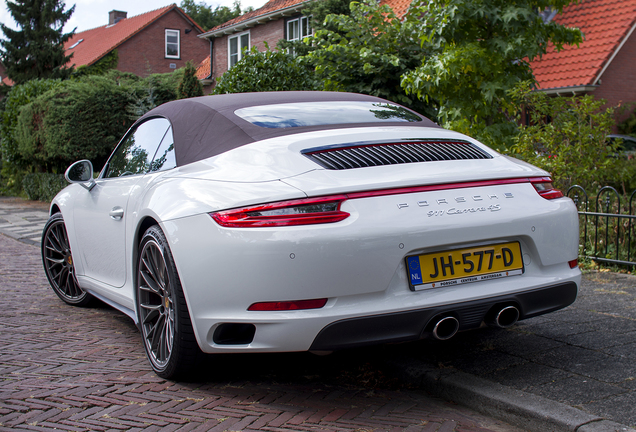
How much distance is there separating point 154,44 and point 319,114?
39.0 m

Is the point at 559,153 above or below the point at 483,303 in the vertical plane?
above

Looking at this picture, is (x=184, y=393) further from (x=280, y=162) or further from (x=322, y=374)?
(x=280, y=162)

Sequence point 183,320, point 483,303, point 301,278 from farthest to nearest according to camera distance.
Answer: point 183,320
point 483,303
point 301,278

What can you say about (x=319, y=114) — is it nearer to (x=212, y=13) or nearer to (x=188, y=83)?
(x=188, y=83)

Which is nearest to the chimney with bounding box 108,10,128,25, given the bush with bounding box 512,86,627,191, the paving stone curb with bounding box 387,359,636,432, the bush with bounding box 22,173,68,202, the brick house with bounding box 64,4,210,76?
the brick house with bounding box 64,4,210,76

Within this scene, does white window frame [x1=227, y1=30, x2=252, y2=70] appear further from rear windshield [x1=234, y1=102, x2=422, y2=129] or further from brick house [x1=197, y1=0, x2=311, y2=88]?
rear windshield [x1=234, y1=102, x2=422, y2=129]

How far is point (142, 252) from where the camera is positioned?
3312 millimetres

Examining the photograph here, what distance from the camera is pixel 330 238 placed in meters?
2.53

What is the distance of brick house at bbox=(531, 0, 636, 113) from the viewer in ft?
56.2

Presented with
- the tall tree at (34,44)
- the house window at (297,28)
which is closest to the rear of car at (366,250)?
the house window at (297,28)

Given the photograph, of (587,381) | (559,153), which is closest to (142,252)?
(587,381)

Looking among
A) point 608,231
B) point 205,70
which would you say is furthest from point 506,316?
point 205,70

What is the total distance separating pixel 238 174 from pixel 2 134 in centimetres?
2195

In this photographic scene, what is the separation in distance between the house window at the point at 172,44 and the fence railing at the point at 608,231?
37.5 m
